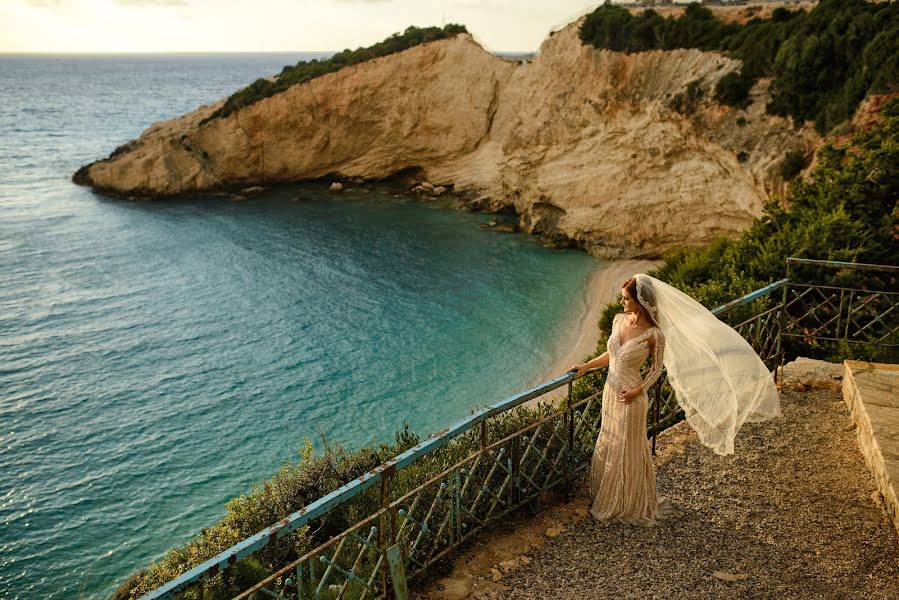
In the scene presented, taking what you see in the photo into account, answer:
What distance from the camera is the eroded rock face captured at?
2644 cm

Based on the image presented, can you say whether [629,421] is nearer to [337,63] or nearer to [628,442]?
[628,442]

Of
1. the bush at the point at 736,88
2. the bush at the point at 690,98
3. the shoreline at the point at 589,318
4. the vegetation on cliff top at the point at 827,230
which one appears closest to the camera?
the vegetation on cliff top at the point at 827,230

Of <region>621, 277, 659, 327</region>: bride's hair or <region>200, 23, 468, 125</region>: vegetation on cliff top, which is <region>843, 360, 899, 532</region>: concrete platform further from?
<region>200, 23, 468, 125</region>: vegetation on cliff top

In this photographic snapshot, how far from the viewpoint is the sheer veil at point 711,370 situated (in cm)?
567

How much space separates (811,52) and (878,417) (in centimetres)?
1961

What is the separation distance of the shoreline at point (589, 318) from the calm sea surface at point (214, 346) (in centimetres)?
33

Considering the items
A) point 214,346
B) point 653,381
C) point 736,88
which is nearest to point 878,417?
point 653,381

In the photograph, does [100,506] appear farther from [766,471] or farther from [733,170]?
[733,170]

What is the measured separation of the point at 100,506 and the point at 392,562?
42.5ft

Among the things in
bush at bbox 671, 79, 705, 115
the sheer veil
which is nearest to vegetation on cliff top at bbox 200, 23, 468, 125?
bush at bbox 671, 79, 705, 115

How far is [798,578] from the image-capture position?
5012mm

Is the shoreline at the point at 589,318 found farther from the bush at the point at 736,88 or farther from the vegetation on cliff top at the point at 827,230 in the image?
the bush at the point at 736,88

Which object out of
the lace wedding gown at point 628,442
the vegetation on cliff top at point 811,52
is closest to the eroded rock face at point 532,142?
the vegetation on cliff top at point 811,52

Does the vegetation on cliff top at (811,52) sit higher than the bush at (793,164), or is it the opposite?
the vegetation on cliff top at (811,52)
